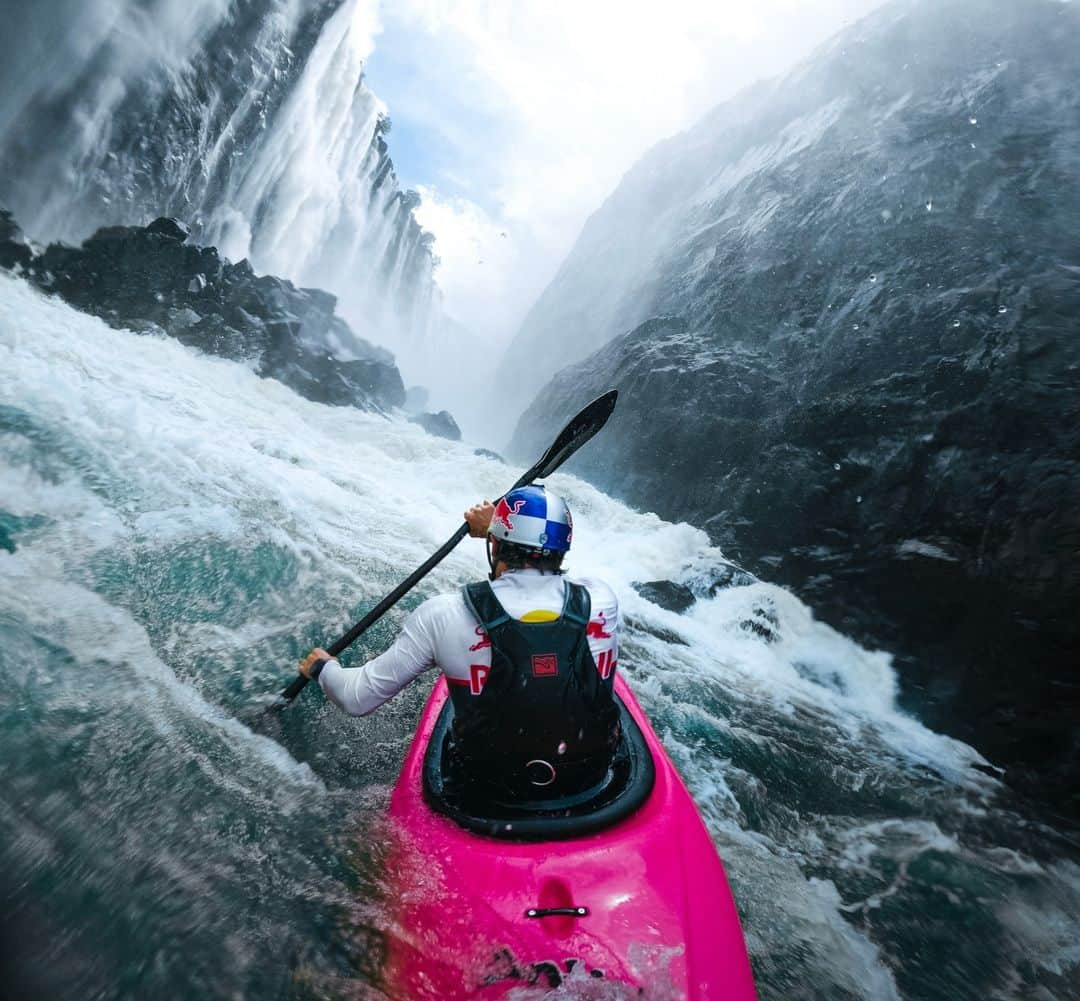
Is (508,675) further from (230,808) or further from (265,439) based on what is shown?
(265,439)

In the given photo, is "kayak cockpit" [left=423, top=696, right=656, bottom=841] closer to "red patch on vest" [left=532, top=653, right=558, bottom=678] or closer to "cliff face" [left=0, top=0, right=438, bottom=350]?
"red patch on vest" [left=532, top=653, right=558, bottom=678]

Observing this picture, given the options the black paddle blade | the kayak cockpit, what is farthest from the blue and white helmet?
the black paddle blade

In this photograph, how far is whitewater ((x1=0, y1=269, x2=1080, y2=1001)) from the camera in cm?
216

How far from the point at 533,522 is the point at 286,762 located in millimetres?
2301

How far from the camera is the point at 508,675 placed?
1.76 metres

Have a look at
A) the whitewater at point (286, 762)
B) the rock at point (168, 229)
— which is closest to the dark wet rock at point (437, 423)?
the rock at point (168, 229)

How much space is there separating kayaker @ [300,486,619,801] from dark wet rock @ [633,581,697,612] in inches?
280

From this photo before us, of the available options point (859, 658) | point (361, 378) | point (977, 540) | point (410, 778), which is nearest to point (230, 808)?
point (410, 778)

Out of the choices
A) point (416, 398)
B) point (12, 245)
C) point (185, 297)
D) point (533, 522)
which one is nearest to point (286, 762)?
point (533, 522)

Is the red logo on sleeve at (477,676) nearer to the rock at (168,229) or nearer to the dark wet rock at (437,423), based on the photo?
the rock at (168,229)

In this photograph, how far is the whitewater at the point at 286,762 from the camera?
2.16 m

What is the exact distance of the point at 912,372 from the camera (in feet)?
33.9

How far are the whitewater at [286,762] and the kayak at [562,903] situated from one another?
1.18 feet

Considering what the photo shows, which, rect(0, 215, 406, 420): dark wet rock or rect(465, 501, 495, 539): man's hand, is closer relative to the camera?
→ rect(465, 501, 495, 539): man's hand
